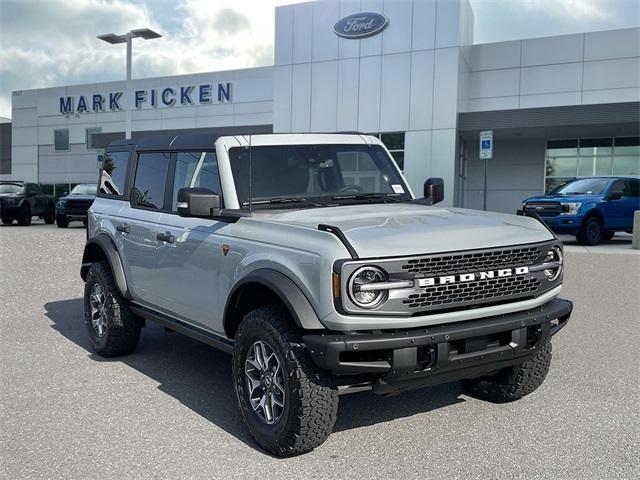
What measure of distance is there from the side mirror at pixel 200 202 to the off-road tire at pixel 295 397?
82 centimetres

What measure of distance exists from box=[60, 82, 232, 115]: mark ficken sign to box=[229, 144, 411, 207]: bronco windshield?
30551 millimetres

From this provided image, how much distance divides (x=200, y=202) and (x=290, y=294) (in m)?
0.99

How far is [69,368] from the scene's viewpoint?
546 cm

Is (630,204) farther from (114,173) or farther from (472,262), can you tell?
(472,262)

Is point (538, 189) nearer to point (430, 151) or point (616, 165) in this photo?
point (616, 165)

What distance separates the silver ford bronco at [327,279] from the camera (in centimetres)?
340

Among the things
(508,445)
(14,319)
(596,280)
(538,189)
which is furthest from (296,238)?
(538,189)

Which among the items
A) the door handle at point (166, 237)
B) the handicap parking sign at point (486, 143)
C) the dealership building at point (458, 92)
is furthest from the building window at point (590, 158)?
the door handle at point (166, 237)

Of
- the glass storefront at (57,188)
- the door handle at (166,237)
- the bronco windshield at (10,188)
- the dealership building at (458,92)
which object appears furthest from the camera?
the glass storefront at (57,188)

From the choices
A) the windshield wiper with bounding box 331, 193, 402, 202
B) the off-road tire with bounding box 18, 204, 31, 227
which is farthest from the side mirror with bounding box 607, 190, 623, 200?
the off-road tire with bounding box 18, 204, 31, 227

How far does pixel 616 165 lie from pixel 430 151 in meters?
7.70

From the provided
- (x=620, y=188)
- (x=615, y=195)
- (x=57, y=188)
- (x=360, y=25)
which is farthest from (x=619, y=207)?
(x=57, y=188)

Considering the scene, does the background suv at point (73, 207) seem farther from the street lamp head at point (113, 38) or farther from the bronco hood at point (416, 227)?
the bronco hood at point (416, 227)

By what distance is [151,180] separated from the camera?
5.52 m
